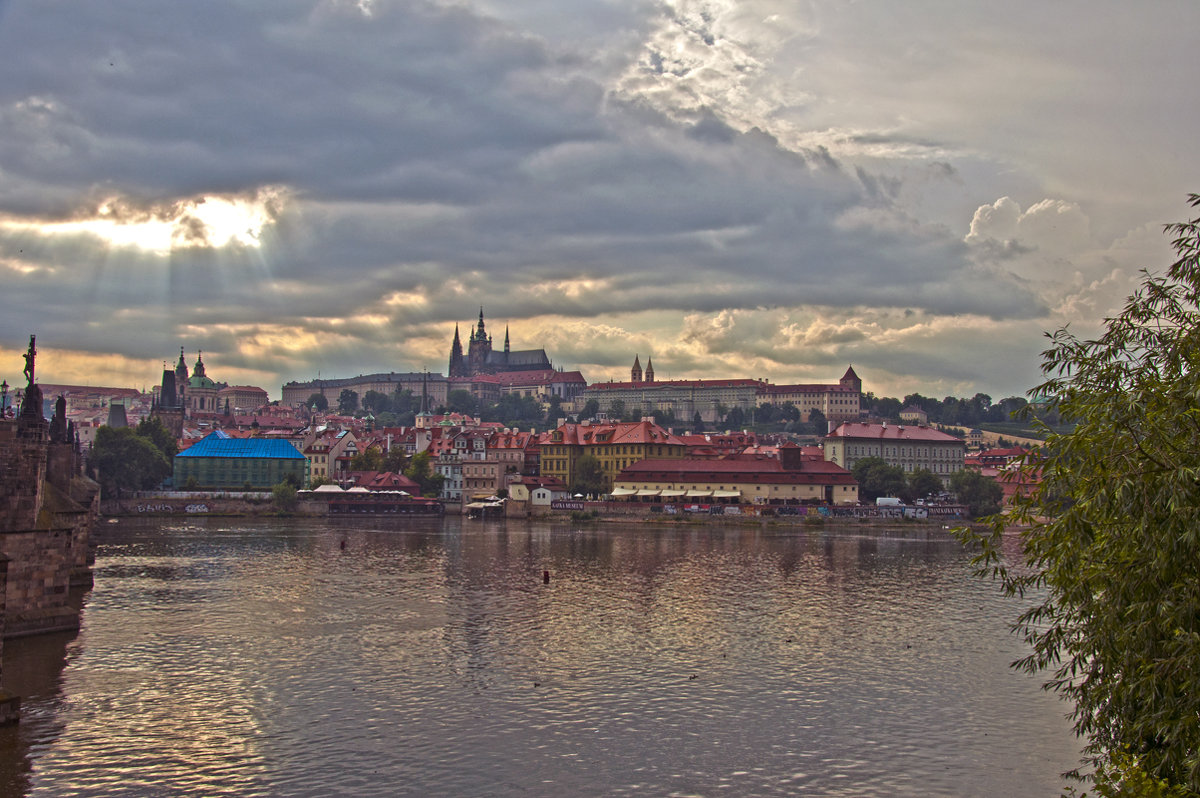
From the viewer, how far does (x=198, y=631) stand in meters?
33.4

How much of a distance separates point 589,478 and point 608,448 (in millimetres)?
7110

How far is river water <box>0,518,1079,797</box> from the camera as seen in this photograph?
64.6 ft

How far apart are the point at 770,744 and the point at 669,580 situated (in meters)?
28.0

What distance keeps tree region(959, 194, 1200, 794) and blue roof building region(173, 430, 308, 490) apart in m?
108

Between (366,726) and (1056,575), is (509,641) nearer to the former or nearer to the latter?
(366,726)

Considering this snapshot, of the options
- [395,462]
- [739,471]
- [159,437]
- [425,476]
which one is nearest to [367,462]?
[395,462]

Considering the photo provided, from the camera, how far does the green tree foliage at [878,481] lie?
11256 centimetres

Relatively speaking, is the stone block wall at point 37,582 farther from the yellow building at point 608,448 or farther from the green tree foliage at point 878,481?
the green tree foliage at point 878,481

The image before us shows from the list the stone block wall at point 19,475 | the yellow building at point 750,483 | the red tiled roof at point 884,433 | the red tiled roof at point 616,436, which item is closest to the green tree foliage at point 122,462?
the red tiled roof at point 616,436

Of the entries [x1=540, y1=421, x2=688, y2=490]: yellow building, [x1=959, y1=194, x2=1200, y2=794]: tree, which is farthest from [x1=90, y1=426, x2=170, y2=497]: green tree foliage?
[x1=959, y1=194, x2=1200, y2=794]: tree

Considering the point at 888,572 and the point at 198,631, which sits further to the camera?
the point at 888,572

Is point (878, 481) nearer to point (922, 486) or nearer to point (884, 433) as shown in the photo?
point (922, 486)

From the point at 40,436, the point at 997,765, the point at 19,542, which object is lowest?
the point at 997,765

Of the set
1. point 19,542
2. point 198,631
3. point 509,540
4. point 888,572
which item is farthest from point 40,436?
point 509,540
